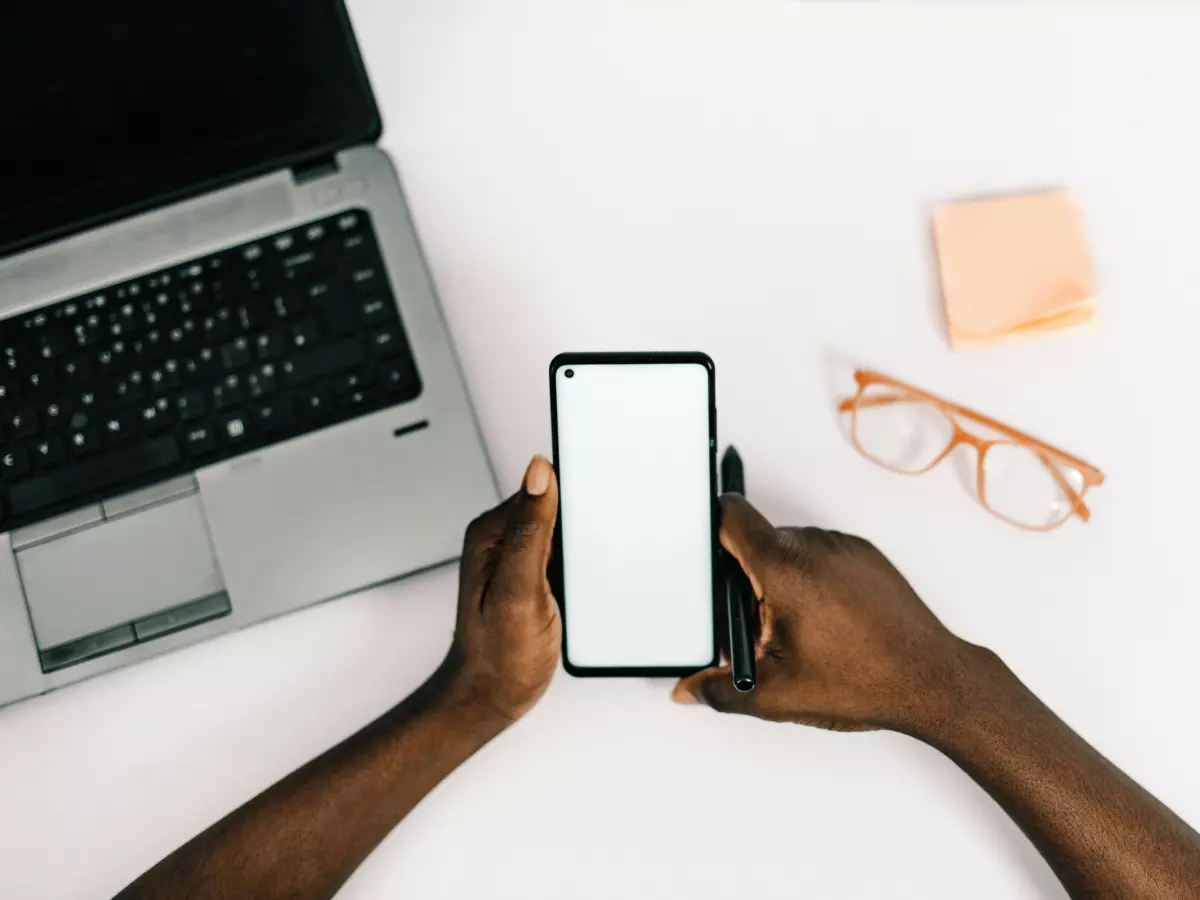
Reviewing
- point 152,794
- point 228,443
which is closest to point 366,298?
point 228,443

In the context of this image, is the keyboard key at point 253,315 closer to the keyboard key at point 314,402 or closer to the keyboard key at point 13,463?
the keyboard key at point 314,402

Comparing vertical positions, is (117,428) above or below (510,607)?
above

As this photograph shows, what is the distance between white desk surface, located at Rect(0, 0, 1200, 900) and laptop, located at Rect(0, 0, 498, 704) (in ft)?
0.12

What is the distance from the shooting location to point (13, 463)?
0.56 m

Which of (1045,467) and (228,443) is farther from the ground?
(228,443)

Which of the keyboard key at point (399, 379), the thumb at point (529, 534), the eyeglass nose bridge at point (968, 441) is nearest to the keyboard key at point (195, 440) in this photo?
the keyboard key at point (399, 379)

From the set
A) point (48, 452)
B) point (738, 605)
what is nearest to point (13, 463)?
point (48, 452)

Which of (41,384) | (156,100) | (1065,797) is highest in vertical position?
(156,100)

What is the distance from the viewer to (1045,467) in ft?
1.86

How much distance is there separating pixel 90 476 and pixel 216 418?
86 millimetres

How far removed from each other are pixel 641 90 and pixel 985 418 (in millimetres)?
325

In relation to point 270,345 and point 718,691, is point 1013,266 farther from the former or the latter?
point 270,345

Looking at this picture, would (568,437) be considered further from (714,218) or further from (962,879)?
(962,879)

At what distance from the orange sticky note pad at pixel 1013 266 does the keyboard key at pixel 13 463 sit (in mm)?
596
